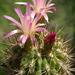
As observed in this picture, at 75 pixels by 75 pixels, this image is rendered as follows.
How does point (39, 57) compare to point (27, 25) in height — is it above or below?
below

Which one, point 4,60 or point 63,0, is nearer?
point 4,60

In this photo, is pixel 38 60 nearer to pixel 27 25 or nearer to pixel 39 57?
pixel 39 57

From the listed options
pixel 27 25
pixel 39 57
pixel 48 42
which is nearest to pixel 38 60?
pixel 39 57

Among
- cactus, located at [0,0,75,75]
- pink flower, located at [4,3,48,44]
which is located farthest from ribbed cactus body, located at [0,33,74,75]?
pink flower, located at [4,3,48,44]

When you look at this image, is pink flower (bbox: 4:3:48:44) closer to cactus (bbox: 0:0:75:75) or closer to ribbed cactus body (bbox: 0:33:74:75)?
cactus (bbox: 0:0:75:75)

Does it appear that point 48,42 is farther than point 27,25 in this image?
Yes

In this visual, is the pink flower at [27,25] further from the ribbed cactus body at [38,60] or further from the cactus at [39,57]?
the ribbed cactus body at [38,60]

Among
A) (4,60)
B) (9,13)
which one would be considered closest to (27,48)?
(4,60)

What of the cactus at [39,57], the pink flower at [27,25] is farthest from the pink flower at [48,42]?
the pink flower at [27,25]

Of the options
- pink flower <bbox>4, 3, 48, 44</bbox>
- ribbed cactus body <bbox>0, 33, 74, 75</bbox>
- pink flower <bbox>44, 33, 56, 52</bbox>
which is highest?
pink flower <bbox>4, 3, 48, 44</bbox>

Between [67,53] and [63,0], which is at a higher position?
[63,0]

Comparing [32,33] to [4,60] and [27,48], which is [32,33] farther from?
[4,60]
